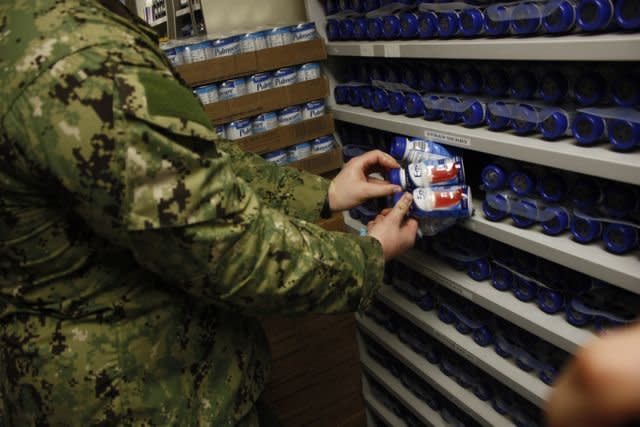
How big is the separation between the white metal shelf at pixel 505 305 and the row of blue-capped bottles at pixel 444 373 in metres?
0.33

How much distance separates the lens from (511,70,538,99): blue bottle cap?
1.39 metres

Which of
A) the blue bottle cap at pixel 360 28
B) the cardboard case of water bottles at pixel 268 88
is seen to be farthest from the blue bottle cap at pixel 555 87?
the cardboard case of water bottles at pixel 268 88

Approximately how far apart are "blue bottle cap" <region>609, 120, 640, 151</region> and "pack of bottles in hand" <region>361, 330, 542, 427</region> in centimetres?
90

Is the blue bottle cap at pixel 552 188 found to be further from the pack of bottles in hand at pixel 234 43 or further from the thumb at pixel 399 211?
the pack of bottles in hand at pixel 234 43

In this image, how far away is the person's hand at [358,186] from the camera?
1456 millimetres

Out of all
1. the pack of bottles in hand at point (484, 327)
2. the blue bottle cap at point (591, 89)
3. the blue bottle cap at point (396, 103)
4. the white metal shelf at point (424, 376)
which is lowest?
the white metal shelf at point (424, 376)

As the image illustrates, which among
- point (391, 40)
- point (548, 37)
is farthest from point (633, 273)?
point (391, 40)

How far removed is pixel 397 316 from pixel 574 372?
71.6 inches

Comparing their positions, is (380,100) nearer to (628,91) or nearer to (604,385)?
(628,91)

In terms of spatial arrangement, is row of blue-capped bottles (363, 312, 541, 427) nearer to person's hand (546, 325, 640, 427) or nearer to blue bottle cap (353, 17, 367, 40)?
blue bottle cap (353, 17, 367, 40)

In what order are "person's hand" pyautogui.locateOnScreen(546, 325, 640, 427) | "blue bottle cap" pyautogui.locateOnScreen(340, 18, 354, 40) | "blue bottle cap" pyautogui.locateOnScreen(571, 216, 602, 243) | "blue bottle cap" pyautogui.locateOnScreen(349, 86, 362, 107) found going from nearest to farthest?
1. "person's hand" pyautogui.locateOnScreen(546, 325, 640, 427)
2. "blue bottle cap" pyautogui.locateOnScreen(571, 216, 602, 243)
3. "blue bottle cap" pyautogui.locateOnScreen(340, 18, 354, 40)
4. "blue bottle cap" pyautogui.locateOnScreen(349, 86, 362, 107)

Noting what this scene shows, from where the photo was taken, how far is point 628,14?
1.05m

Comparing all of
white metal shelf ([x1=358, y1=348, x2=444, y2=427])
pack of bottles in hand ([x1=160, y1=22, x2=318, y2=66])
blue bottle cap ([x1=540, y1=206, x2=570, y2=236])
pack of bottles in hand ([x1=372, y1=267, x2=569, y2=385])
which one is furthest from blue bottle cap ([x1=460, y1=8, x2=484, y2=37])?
white metal shelf ([x1=358, y1=348, x2=444, y2=427])

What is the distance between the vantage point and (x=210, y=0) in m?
2.08
